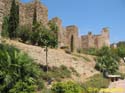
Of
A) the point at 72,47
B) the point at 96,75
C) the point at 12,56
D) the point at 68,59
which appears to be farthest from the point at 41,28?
the point at 12,56

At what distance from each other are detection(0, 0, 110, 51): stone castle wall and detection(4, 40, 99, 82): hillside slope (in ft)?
13.8

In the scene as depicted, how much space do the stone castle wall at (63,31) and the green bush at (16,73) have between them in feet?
45.2

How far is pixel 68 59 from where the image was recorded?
3978 centimetres

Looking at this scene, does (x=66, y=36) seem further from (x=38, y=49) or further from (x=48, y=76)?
(x=48, y=76)

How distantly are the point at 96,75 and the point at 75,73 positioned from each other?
177 inches

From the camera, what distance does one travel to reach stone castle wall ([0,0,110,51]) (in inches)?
1658

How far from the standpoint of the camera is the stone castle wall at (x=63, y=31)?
138 ft

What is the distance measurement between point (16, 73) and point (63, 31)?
3112cm

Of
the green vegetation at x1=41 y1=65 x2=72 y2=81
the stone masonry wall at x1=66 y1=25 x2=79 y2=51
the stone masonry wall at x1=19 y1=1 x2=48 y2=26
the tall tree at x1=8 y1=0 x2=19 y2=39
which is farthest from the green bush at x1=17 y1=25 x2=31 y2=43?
the stone masonry wall at x1=66 y1=25 x2=79 y2=51

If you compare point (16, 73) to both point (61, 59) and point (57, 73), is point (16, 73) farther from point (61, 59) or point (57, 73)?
point (61, 59)

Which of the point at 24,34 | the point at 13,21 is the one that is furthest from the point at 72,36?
the point at 13,21

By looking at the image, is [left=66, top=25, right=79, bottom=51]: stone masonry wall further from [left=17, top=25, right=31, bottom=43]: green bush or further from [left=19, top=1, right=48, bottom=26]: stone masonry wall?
[left=17, top=25, right=31, bottom=43]: green bush

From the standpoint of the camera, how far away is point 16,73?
20688 mm

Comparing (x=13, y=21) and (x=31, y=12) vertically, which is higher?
(x=31, y=12)
